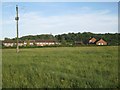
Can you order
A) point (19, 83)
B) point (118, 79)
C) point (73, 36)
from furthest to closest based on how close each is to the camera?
point (73, 36) < point (118, 79) < point (19, 83)

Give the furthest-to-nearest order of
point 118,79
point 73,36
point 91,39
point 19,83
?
1. point 73,36
2. point 91,39
3. point 118,79
4. point 19,83

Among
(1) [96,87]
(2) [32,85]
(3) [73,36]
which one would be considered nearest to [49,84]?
(2) [32,85]

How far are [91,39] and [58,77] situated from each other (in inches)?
5760

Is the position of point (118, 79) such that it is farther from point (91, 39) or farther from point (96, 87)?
point (91, 39)

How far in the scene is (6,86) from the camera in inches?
281

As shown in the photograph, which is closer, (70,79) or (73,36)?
(70,79)

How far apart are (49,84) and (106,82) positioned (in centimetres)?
178

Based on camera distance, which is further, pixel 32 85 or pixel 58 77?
pixel 58 77

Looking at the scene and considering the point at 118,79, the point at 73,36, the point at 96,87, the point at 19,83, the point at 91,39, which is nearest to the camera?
the point at 96,87

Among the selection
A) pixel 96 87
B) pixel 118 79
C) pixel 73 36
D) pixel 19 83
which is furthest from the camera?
pixel 73 36

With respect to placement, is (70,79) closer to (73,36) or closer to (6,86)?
(6,86)

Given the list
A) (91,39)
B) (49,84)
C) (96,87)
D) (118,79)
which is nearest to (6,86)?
(49,84)

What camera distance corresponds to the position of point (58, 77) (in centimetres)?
843

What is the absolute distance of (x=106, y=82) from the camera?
743 centimetres
